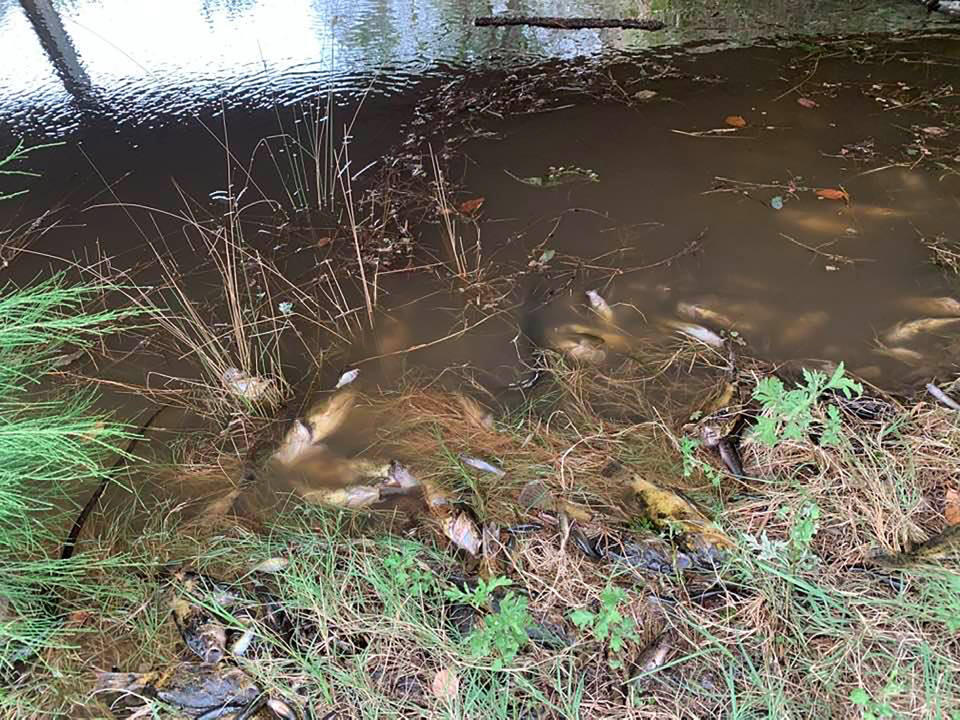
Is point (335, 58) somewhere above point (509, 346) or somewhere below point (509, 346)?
above

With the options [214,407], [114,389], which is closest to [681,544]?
[214,407]

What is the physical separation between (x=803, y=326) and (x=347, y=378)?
173 centimetres

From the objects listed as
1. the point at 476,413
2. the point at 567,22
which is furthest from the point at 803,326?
the point at 567,22

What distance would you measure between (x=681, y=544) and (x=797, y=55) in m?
3.43

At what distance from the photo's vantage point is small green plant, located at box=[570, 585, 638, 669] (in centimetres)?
157

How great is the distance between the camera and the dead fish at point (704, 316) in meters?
2.49

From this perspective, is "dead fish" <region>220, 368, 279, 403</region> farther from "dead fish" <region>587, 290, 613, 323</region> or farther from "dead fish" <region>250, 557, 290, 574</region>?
"dead fish" <region>587, 290, 613, 323</region>

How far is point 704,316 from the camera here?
2.53 m

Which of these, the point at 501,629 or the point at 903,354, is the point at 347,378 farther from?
the point at 903,354

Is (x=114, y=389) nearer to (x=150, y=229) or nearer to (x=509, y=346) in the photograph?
(x=150, y=229)

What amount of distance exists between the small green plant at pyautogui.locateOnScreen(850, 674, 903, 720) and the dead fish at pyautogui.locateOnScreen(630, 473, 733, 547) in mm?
426

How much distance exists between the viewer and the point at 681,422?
2145 mm

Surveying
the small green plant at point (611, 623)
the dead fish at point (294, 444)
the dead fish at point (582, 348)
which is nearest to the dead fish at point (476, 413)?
the dead fish at point (582, 348)

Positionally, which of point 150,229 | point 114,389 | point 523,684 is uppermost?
point 150,229
